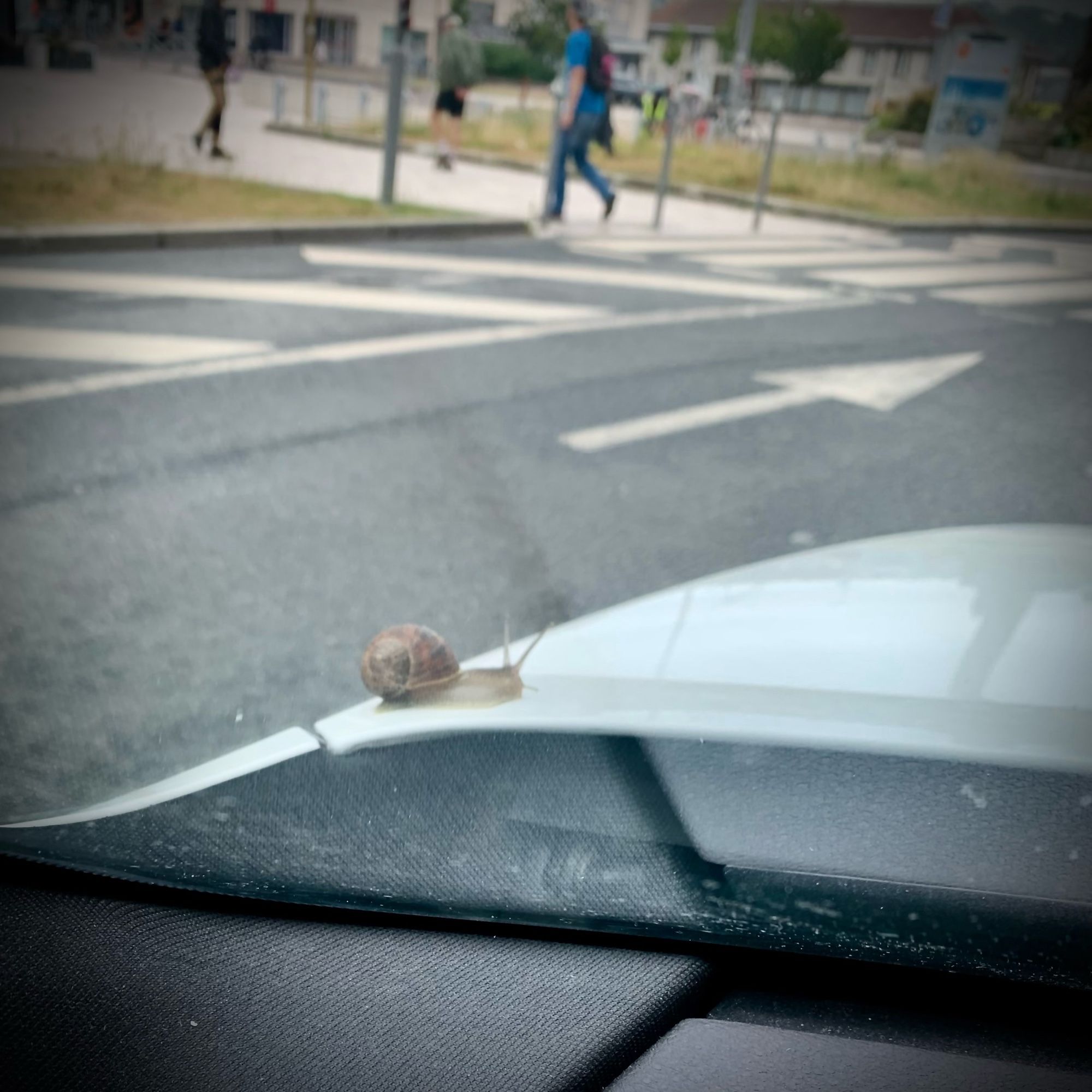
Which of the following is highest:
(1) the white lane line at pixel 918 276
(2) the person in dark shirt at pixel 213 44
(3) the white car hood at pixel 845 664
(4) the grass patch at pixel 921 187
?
(2) the person in dark shirt at pixel 213 44

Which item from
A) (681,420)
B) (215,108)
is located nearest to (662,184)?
(681,420)

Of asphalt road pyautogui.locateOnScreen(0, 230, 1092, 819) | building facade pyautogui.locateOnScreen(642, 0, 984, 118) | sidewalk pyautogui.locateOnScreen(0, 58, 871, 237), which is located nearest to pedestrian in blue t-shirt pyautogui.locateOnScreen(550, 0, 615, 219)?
sidewalk pyautogui.locateOnScreen(0, 58, 871, 237)

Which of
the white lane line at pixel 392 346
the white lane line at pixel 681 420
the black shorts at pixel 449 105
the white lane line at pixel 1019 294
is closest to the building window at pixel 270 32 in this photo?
the white lane line at pixel 1019 294

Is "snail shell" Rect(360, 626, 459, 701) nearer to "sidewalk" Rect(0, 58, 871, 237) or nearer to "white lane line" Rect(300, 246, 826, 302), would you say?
"sidewalk" Rect(0, 58, 871, 237)

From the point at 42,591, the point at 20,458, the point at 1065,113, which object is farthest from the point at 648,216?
the point at 1065,113

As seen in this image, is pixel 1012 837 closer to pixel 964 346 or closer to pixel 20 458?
pixel 20 458

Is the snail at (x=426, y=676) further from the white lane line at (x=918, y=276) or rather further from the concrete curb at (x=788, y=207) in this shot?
the white lane line at (x=918, y=276)
